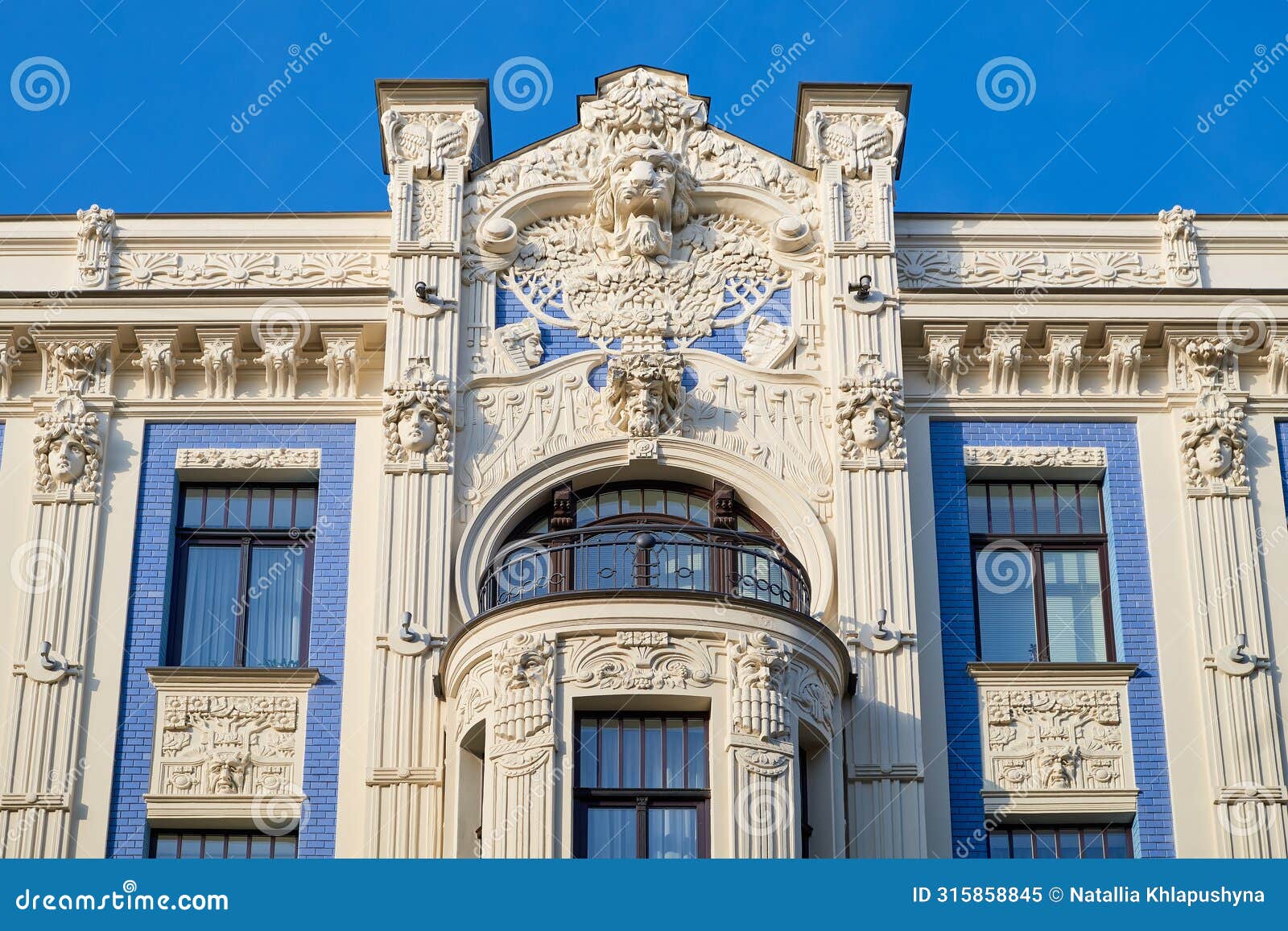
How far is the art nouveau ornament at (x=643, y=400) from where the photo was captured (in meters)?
23.3

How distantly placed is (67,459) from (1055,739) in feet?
32.4

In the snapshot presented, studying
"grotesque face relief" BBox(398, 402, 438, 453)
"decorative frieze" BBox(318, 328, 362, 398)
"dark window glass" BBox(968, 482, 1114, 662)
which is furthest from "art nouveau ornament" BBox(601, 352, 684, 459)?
"dark window glass" BBox(968, 482, 1114, 662)

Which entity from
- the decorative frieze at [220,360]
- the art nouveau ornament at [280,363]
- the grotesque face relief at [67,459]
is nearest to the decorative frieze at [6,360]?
the grotesque face relief at [67,459]

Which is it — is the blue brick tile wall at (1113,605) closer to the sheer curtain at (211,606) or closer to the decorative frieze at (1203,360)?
the decorative frieze at (1203,360)

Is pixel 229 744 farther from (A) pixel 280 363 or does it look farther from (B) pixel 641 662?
(A) pixel 280 363

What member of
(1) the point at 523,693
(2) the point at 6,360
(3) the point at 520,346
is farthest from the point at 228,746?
(3) the point at 520,346

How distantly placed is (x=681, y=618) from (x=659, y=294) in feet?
15.8

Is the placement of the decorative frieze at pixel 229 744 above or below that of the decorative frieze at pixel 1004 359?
below

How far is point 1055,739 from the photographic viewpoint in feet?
71.7

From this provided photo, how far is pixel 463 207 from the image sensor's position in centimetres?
2495

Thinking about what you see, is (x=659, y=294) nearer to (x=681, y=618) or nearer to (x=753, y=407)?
(x=753, y=407)

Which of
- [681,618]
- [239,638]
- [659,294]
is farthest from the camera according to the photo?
[659,294]

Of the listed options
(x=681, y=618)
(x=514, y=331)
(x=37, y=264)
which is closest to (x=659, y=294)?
(x=514, y=331)

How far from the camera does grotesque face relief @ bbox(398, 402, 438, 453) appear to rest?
75.6 ft
